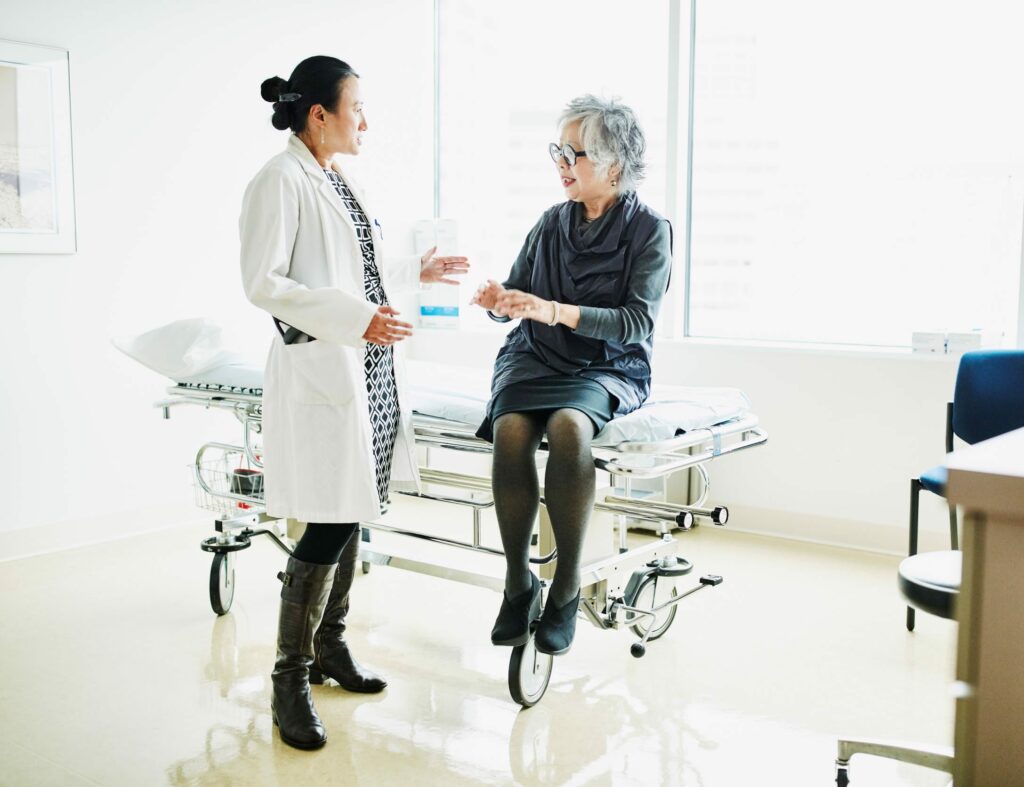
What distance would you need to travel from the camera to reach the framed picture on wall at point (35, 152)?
11.9 ft

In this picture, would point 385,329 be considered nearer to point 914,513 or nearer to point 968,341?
point 914,513

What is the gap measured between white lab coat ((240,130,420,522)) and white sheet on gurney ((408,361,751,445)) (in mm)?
376

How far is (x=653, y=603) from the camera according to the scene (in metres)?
2.91

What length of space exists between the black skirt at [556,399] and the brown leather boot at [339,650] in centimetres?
55

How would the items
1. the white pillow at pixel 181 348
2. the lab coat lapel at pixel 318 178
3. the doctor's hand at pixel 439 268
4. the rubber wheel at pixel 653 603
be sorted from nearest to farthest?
1. the lab coat lapel at pixel 318 178
2. the doctor's hand at pixel 439 268
3. the rubber wheel at pixel 653 603
4. the white pillow at pixel 181 348

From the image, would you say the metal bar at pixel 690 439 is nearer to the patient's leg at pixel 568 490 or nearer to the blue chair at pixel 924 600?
the patient's leg at pixel 568 490

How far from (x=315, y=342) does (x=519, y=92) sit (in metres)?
3.14

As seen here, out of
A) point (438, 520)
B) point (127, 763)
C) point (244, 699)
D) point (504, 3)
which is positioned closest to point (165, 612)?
point (244, 699)

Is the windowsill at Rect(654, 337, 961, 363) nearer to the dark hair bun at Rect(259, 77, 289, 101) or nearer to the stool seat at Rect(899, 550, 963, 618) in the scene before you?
the stool seat at Rect(899, 550, 963, 618)

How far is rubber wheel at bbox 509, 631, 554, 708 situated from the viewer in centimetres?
244

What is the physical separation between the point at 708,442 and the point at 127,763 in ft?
5.12

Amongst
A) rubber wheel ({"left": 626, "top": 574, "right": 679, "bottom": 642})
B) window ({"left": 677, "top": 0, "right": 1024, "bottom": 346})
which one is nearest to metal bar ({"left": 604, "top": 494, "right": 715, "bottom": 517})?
rubber wheel ({"left": 626, "top": 574, "right": 679, "bottom": 642})

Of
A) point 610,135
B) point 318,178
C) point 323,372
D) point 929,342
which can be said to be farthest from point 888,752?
point 929,342

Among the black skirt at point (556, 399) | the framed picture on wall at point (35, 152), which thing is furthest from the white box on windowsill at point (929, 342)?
the framed picture on wall at point (35, 152)
